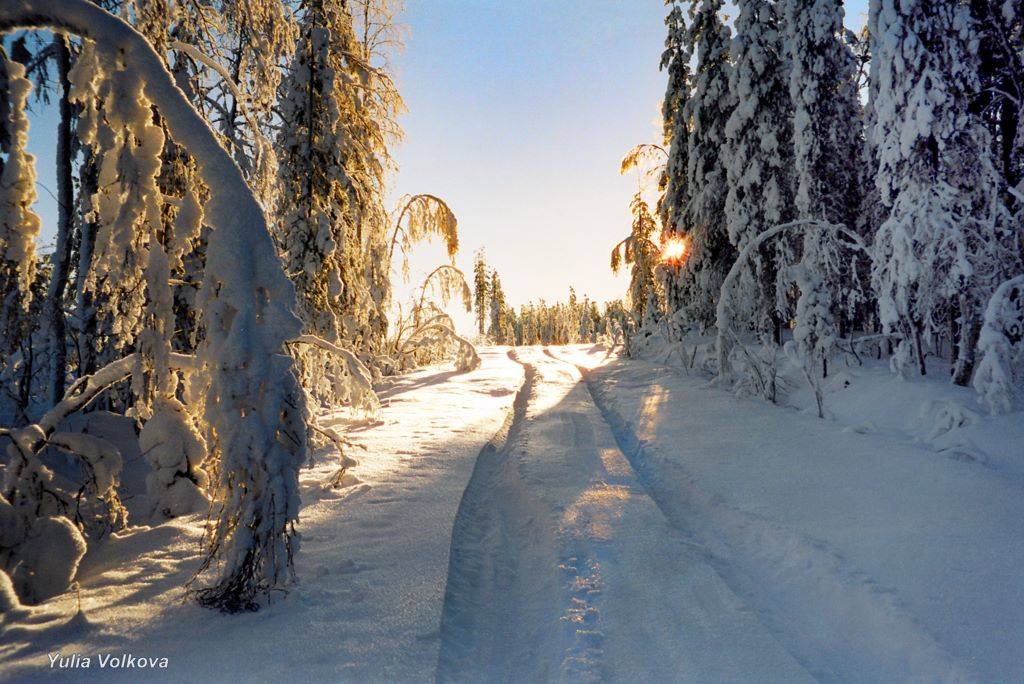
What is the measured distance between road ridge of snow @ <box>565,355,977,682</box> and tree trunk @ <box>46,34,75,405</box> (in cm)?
684

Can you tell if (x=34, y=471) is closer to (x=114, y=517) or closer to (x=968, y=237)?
(x=114, y=517)

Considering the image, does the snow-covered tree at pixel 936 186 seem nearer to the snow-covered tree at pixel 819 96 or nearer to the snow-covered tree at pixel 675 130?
the snow-covered tree at pixel 819 96

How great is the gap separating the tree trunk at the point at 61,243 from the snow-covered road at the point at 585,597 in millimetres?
4823

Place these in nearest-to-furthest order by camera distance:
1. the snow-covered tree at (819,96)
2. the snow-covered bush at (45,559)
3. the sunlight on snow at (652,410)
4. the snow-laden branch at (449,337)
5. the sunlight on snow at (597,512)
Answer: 1. the snow-covered bush at (45,559)
2. the sunlight on snow at (597,512)
3. the sunlight on snow at (652,410)
4. the snow-covered tree at (819,96)
5. the snow-laden branch at (449,337)

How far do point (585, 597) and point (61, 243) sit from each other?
7699 mm

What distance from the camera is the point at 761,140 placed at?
54.8 ft

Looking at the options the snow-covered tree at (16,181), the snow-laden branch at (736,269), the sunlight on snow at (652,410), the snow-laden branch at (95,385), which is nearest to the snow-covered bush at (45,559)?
the snow-laden branch at (95,385)

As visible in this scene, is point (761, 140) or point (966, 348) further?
point (761, 140)

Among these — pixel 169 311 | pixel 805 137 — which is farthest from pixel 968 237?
pixel 169 311

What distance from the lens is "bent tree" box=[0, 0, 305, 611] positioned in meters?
3.06

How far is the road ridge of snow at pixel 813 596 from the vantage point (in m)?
3.06

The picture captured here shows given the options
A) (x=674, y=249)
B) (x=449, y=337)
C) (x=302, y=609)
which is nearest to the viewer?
(x=302, y=609)

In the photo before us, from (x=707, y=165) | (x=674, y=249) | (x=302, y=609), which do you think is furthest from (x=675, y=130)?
(x=302, y=609)

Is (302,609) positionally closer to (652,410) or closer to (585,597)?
(585,597)
